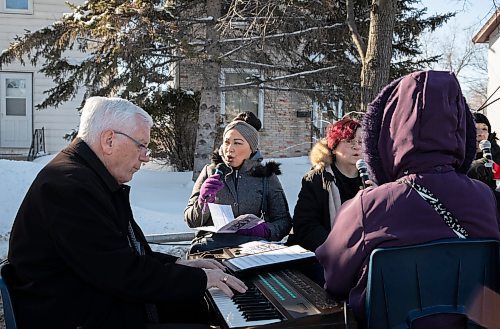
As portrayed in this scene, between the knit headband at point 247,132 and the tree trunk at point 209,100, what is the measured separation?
7346 mm

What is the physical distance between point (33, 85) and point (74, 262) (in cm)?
1590

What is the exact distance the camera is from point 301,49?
13398mm

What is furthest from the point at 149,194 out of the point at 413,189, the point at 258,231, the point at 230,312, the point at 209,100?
the point at 413,189

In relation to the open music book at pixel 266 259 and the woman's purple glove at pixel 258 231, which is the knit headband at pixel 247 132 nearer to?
the woman's purple glove at pixel 258 231

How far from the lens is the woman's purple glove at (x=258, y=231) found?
3.87 metres

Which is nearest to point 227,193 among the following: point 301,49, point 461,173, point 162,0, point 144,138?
point 144,138

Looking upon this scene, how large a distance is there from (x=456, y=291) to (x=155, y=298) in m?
1.21

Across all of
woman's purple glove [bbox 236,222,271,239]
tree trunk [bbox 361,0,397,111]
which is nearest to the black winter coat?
woman's purple glove [bbox 236,222,271,239]

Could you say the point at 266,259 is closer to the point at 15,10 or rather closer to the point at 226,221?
the point at 226,221

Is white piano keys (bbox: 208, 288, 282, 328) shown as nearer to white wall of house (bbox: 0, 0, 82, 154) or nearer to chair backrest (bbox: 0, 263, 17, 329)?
chair backrest (bbox: 0, 263, 17, 329)

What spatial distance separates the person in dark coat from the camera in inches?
83.8

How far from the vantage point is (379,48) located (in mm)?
8672

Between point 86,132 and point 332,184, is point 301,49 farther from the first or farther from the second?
point 86,132

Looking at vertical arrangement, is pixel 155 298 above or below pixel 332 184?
below
